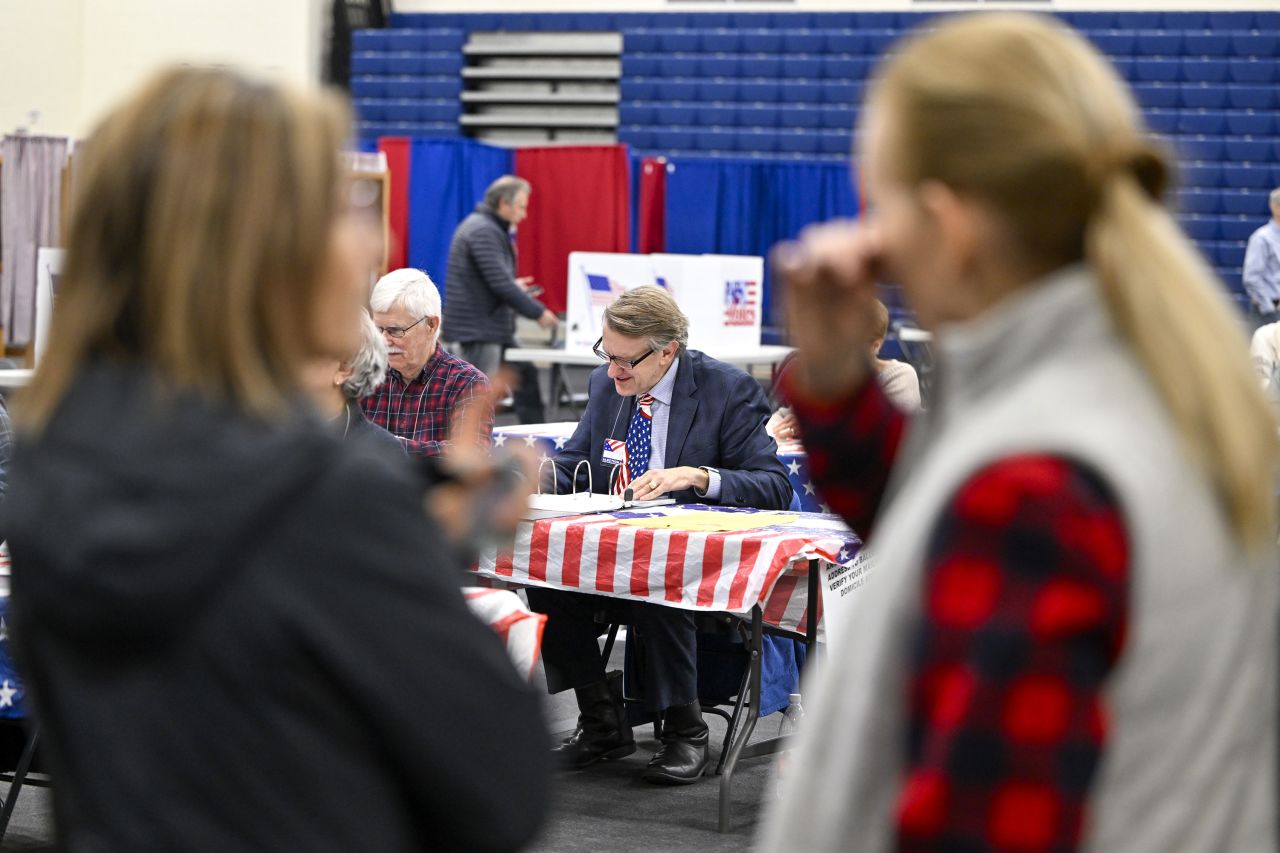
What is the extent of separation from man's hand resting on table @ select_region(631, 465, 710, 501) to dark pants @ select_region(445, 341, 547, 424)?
5437mm

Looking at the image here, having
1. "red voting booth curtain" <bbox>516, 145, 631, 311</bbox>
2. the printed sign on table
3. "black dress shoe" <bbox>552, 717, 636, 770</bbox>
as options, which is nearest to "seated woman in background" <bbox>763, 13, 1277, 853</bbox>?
the printed sign on table

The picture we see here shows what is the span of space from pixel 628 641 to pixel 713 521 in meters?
0.65

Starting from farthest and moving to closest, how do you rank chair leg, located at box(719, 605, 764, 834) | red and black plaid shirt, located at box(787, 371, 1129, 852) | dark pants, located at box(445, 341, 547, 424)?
dark pants, located at box(445, 341, 547, 424) < chair leg, located at box(719, 605, 764, 834) < red and black plaid shirt, located at box(787, 371, 1129, 852)

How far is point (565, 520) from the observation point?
3.46 meters

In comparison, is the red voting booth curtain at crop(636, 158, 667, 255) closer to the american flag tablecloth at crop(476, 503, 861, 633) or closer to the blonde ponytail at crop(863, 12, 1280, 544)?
the american flag tablecloth at crop(476, 503, 861, 633)

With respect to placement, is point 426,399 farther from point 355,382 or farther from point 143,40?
point 143,40

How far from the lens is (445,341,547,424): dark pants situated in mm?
9438

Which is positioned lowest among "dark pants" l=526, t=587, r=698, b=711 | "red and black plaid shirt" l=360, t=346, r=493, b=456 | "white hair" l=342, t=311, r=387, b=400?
"dark pants" l=526, t=587, r=698, b=711

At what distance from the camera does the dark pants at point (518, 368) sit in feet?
31.0

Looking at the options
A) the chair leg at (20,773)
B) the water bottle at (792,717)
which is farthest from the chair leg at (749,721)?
the chair leg at (20,773)

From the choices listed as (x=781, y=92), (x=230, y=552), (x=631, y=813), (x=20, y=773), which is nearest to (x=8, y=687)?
(x=20, y=773)

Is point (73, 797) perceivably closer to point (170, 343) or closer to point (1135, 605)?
point (170, 343)

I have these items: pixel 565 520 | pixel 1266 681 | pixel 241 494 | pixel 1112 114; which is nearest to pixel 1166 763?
pixel 1266 681

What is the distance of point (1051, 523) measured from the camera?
28.7 inches
